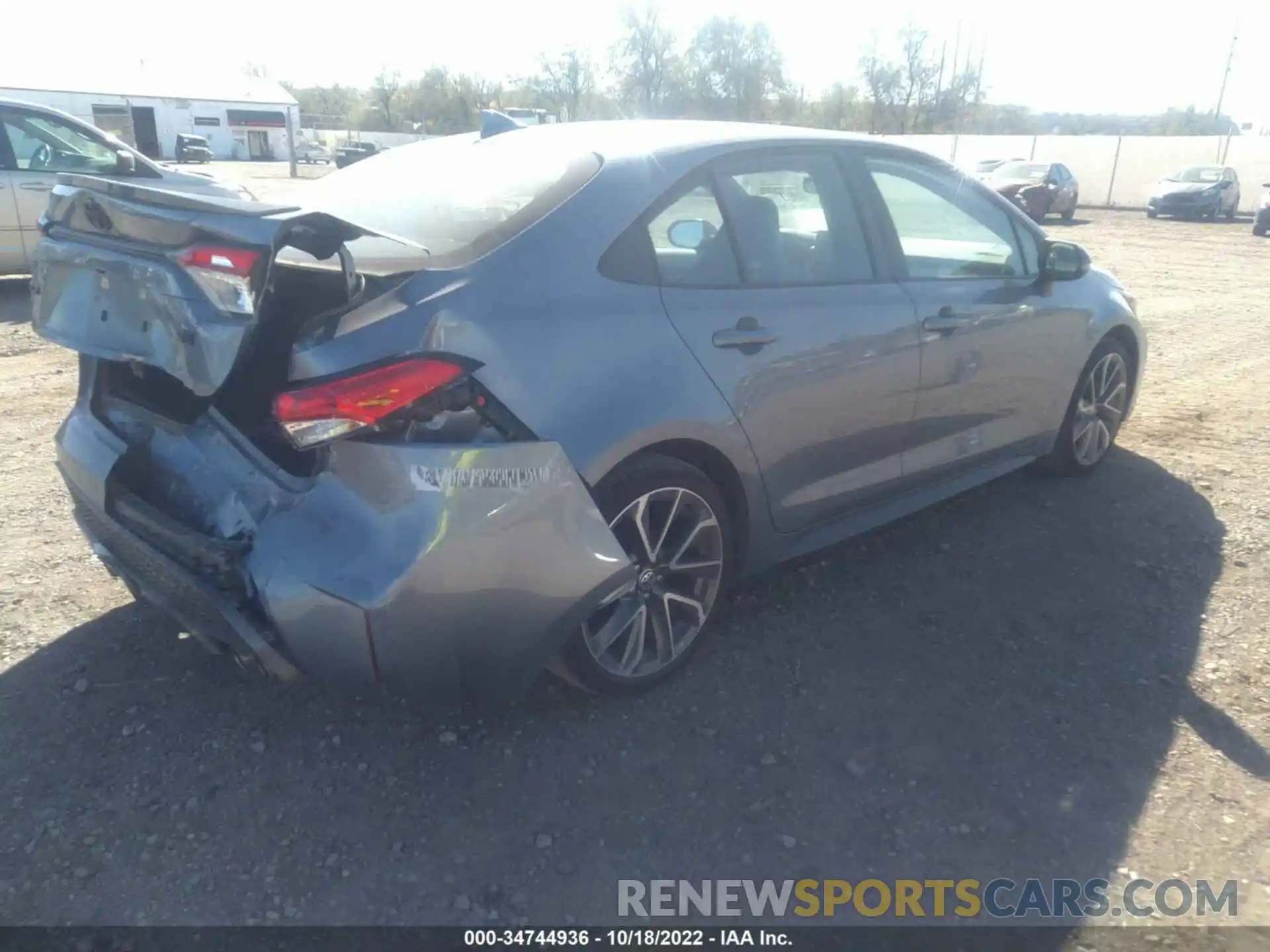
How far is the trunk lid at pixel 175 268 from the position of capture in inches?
98.5

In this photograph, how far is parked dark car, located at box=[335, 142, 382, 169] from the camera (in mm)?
37938

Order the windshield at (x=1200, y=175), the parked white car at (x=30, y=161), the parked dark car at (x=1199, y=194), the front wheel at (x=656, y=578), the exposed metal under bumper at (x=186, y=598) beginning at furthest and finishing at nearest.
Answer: the windshield at (x=1200, y=175)
the parked dark car at (x=1199, y=194)
the parked white car at (x=30, y=161)
the front wheel at (x=656, y=578)
the exposed metal under bumper at (x=186, y=598)

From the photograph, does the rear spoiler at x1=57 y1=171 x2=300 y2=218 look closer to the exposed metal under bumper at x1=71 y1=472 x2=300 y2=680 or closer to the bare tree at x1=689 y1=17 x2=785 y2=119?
the exposed metal under bumper at x1=71 y1=472 x2=300 y2=680

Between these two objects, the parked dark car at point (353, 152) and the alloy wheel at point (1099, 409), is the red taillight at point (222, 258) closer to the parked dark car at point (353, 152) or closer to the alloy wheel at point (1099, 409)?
the alloy wheel at point (1099, 409)

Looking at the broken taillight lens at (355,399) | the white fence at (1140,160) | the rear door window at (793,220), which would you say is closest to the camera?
the broken taillight lens at (355,399)

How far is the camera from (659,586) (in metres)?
3.22

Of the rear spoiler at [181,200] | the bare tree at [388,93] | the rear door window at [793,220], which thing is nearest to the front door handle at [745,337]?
the rear door window at [793,220]

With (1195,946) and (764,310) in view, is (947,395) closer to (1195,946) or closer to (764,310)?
(764,310)

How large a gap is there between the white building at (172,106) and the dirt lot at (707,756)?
55.8 metres

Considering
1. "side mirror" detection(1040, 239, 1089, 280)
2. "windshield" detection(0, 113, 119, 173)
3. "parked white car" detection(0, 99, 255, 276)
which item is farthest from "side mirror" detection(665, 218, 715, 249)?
"windshield" detection(0, 113, 119, 173)

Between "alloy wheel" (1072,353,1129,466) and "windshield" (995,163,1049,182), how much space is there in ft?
76.9

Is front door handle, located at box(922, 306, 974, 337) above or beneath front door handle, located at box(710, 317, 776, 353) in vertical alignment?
beneath

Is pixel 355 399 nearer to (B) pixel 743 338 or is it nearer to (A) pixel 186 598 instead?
(A) pixel 186 598

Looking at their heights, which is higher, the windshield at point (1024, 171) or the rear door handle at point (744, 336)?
the rear door handle at point (744, 336)
